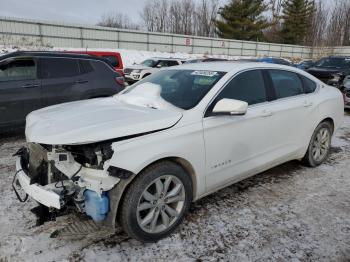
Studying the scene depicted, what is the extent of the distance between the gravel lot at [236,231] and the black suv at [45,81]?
1.77 m

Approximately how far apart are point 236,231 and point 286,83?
7.20 ft

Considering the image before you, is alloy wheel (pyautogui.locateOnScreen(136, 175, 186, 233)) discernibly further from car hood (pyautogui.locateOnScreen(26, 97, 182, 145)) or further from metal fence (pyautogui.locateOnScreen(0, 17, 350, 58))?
metal fence (pyautogui.locateOnScreen(0, 17, 350, 58))

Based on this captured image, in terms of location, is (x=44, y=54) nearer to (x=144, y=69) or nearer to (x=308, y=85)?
(x=308, y=85)

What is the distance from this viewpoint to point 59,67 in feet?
20.7

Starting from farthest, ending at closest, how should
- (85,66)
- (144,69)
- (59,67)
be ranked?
(144,69) → (85,66) → (59,67)

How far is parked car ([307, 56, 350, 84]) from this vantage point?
12.1 meters

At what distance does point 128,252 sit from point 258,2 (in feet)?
181

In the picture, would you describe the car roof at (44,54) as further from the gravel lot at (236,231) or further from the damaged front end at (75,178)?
the damaged front end at (75,178)

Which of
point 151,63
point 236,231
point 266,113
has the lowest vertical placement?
point 236,231

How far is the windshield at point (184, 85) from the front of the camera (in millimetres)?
3289

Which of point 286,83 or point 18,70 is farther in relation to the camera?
point 18,70

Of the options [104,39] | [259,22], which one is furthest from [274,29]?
[104,39]

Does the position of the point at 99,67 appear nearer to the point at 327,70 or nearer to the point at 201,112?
the point at 201,112

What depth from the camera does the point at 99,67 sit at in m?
6.90
